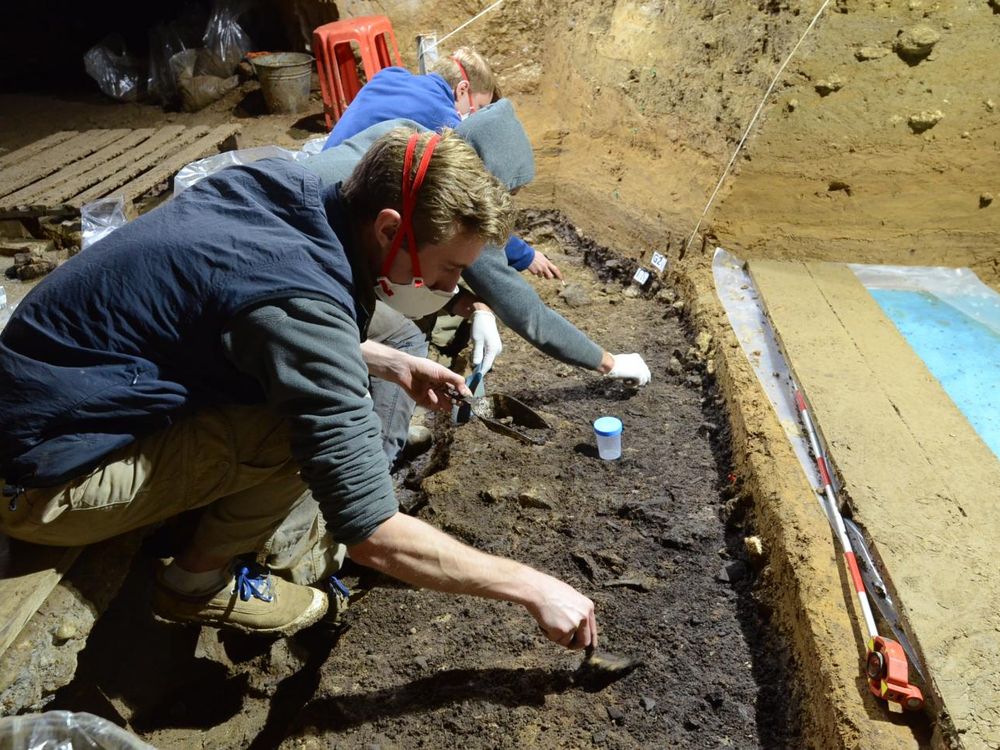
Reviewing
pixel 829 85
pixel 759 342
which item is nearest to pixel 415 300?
pixel 759 342

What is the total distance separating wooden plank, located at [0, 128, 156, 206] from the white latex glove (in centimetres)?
332

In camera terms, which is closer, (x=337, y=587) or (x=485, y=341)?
(x=337, y=587)

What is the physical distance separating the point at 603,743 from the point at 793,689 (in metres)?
0.59

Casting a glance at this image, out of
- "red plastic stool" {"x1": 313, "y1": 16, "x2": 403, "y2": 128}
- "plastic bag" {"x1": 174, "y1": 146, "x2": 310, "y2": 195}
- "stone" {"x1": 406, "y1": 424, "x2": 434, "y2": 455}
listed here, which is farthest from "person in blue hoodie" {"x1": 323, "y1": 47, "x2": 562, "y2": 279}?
"red plastic stool" {"x1": 313, "y1": 16, "x2": 403, "y2": 128}

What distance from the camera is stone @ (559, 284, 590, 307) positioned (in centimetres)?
431

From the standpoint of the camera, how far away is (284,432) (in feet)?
7.08

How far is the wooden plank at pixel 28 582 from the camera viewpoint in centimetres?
186

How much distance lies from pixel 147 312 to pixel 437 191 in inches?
28.4

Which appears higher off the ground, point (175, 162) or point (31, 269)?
point (175, 162)

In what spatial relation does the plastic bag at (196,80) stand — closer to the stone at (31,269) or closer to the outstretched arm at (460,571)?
the stone at (31,269)

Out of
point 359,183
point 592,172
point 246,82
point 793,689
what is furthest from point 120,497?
point 246,82

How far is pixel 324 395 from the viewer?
1.63m

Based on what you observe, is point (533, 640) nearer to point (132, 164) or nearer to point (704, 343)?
point (704, 343)

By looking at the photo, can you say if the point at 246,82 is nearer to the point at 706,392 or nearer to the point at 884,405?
the point at 706,392
